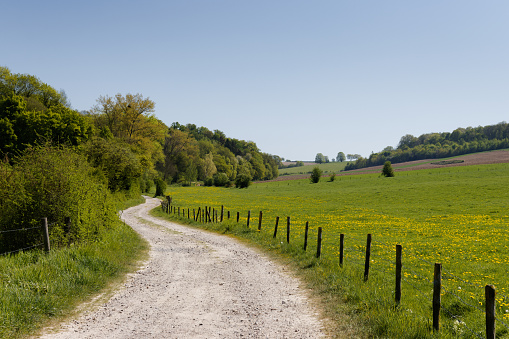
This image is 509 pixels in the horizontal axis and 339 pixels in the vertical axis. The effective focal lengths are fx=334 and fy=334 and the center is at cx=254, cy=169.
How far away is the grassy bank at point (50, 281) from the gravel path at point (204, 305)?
0.76 meters

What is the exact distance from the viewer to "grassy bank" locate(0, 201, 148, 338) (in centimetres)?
828

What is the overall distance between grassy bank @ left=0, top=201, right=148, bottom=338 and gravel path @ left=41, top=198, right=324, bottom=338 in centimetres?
76

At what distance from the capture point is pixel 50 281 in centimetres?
1039

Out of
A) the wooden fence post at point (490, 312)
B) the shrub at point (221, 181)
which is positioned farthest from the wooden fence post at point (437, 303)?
the shrub at point (221, 181)

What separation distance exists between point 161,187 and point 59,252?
71.2 m

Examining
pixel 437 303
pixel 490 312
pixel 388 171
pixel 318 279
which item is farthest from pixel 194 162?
pixel 490 312

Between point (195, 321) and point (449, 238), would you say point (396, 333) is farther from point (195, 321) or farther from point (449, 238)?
point (449, 238)

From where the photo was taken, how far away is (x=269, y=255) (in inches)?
710

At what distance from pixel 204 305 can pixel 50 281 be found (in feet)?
16.1

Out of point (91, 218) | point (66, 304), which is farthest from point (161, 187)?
point (66, 304)

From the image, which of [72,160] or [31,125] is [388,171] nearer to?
[31,125]

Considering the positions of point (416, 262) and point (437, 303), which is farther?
point (416, 262)

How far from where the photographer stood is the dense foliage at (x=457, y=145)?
493 ft

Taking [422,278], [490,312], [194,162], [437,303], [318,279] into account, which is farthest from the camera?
[194,162]
